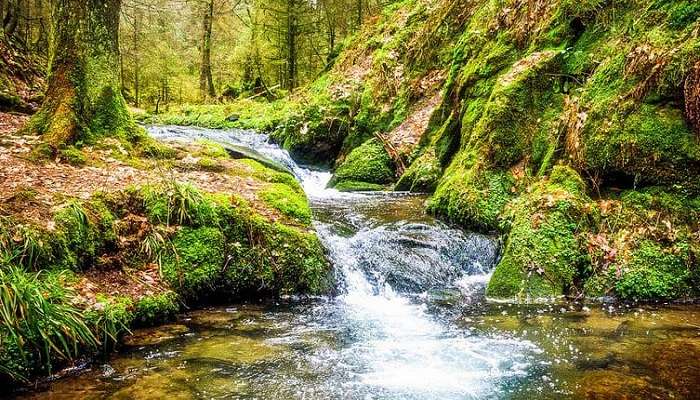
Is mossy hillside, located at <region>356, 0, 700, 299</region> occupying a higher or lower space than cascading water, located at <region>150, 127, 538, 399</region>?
higher

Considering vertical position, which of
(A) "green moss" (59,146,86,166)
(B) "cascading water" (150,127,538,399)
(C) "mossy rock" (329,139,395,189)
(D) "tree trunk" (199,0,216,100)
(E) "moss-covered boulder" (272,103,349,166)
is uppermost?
(D) "tree trunk" (199,0,216,100)

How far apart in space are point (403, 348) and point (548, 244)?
9.15ft

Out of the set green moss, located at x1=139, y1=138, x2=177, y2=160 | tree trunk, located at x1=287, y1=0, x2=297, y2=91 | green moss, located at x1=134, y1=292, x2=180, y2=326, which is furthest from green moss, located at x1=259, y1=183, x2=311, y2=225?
tree trunk, located at x1=287, y1=0, x2=297, y2=91

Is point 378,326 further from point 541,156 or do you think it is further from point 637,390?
point 541,156

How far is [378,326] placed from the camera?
516cm

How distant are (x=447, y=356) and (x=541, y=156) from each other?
4.76m

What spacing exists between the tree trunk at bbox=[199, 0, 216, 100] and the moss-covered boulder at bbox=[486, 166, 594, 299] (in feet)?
70.2

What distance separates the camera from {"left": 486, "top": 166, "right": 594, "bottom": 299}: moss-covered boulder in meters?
6.04

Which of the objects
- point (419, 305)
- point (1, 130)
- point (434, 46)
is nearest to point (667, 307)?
point (419, 305)

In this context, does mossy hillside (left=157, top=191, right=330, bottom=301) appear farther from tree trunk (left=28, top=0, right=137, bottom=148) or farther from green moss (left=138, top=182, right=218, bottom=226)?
tree trunk (left=28, top=0, right=137, bottom=148)

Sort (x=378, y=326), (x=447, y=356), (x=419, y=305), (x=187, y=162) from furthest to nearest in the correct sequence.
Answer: (x=187, y=162) → (x=419, y=305) → (x=378, y=326) → (x=447, y=356)

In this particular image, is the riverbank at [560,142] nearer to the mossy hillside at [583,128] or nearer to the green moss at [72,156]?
the mossy hillside at [583,128]

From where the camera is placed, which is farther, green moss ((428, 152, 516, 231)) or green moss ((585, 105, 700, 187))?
green moss ((428, 152, 516, 231))

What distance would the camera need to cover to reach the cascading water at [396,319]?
3801mm
